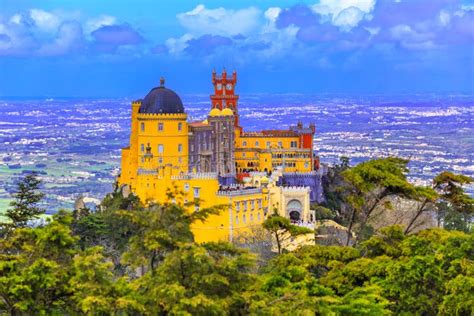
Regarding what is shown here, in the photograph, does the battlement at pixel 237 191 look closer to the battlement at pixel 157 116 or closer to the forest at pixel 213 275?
the battlement at pixel 157 116

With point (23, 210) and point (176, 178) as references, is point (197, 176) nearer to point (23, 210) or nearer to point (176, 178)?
point (176, 178)

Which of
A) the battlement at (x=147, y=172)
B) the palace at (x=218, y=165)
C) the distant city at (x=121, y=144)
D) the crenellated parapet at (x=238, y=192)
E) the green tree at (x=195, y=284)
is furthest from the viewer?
the distant city at (x=121, y=144)

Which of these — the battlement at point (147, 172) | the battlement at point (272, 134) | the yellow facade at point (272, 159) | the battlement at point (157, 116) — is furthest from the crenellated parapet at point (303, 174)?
the battlement at point (147, 172)

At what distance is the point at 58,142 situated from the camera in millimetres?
147875

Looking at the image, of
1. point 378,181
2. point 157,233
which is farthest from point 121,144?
point 157,233

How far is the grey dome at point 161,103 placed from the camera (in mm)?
60719

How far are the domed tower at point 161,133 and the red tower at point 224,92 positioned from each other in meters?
14.2

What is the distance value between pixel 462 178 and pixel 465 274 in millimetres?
8488

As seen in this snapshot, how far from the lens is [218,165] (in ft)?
214

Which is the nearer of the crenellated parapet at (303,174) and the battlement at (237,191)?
the battlement at (237,191)

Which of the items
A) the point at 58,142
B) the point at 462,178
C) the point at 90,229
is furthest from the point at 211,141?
the point at 58,142

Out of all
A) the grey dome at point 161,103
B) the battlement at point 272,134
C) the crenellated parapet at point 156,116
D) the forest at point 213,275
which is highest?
the grey dome at point 161,103

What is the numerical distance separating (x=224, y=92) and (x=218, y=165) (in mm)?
11847

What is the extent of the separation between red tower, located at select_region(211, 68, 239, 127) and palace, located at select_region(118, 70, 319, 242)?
3284 mm
